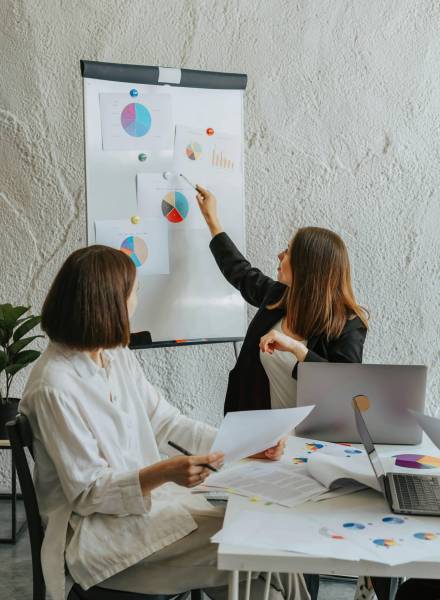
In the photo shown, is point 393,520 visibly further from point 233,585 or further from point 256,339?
point 256,339

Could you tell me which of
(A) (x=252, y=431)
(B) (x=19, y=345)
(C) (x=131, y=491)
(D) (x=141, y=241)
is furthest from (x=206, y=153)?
(C) (x=131, y=491)

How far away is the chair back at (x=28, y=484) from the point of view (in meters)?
1.40

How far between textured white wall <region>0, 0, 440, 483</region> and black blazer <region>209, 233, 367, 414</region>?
0.50m

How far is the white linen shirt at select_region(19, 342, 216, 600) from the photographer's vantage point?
141 centimetres

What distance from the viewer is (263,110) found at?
3.09 metres

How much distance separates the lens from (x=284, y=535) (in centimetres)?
122

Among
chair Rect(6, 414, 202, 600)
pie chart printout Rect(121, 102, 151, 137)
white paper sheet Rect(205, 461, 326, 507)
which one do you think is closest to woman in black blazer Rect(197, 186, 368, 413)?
white paper sheet Rect(205, 461, 326, 507)

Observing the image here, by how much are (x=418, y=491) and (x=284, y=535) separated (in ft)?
1.12

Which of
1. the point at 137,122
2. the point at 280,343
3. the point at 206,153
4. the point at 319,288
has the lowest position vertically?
the point at 280,343

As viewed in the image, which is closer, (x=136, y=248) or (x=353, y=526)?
(x=353, y=526)

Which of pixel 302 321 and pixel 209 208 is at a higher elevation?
pixel 209 208

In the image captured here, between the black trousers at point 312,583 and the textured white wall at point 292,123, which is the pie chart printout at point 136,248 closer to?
the textured white wall at point 292,123

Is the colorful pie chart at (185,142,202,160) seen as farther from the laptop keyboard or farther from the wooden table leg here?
the wooden table leg

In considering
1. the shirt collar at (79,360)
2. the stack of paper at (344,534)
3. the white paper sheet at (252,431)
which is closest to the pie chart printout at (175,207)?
the shirt collar at (79,360)
